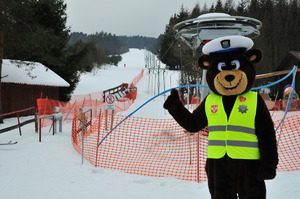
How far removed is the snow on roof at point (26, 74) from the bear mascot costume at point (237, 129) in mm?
16861

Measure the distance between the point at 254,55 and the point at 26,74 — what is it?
19.1 m

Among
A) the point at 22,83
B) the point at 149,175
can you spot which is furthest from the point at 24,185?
the point at 22,83

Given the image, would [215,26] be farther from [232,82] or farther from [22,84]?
[22,84]

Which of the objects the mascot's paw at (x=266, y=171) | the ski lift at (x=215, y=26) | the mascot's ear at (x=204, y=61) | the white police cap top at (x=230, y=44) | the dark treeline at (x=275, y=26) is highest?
the dark treeline at (x=275, y=26)

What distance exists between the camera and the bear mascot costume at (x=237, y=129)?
2.73 meters

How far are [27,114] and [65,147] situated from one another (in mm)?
12301

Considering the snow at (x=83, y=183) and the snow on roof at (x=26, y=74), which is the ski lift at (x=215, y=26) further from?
the snow on roof at (x=26, y=74)

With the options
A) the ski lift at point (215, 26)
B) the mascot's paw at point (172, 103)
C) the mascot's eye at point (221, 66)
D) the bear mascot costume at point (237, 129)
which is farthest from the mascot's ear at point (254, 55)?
the ski lift at point (215, 26)

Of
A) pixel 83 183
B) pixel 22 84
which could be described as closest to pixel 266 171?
pixel 83 183

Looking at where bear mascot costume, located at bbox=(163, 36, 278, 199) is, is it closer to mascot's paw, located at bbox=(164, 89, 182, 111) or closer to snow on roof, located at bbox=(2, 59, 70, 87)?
mascot's paw, located at bbox=(164, 89, 182, 111)

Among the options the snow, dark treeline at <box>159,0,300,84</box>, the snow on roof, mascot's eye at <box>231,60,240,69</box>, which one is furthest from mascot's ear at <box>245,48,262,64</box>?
dark treeline at <box>159,0,300,84</box>

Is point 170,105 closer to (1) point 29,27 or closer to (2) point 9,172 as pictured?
(2) point 9,172

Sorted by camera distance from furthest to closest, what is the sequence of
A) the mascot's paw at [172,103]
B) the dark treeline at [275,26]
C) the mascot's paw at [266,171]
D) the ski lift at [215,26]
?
the dark treeline at [275,26]
the ski lift at [215,26]
the mascot's paw at [172,103]
the mascot's paw at [266,171]

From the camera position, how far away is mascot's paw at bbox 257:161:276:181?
260 centimetres
